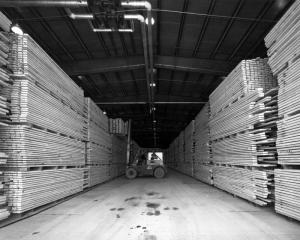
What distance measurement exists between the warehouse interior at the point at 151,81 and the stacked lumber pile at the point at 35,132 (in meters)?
0.03

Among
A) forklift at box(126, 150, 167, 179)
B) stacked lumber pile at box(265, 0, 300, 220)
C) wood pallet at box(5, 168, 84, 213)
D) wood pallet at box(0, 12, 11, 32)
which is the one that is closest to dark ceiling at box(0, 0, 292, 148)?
wood pallet at box(0, 12, 11, 32)

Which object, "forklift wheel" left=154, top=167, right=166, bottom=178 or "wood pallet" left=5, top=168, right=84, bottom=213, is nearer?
"wood pallet" left=5, top=168, right=84, bottom=213

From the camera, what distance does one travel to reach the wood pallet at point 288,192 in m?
5.14

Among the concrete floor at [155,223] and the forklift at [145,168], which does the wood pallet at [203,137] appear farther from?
the concrete floor at [155,223]

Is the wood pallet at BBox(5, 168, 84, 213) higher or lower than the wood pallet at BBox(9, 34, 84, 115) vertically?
lower

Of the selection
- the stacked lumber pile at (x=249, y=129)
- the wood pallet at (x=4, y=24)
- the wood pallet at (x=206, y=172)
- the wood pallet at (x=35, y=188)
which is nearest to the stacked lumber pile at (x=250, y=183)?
the stacked lumber pile at (x=249, y=129)

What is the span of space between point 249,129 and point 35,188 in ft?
19.4

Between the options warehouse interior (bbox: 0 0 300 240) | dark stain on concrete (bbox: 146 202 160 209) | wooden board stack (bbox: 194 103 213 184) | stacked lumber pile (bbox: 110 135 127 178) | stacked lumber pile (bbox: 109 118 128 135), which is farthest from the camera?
stacked lumber pile (bbox: 110 135 127 178)

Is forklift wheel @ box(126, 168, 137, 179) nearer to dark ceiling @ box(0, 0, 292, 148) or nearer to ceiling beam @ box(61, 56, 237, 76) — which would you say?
dark ceiling @ box(0, 0, 292, 148)

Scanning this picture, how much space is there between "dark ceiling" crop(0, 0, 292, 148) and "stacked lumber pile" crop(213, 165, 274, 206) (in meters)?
4.92

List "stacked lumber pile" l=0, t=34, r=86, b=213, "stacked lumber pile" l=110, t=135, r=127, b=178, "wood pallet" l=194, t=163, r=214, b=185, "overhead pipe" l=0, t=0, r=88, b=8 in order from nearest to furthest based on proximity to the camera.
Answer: "stacked lumber pile" l=0, t=34, r=86, b=213
"overhead pipe" l=0, t=0, r=88, b=8
"wood pallet" l=194, t=163, r=214, b=185
"stacked lumber pile" l=110, t=135, r=127, b=178

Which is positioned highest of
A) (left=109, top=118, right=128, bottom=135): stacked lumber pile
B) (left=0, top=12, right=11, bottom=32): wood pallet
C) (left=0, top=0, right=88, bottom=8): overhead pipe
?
(left=0, top=0, right=88, bottom=8): overhead pipe

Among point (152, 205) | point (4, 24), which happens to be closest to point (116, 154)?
point (152, 205)

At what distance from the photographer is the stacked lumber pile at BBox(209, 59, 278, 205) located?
22.1 feet
